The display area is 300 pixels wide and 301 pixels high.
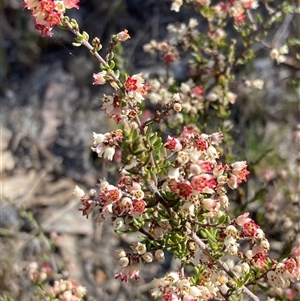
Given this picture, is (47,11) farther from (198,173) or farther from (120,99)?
(198,173)

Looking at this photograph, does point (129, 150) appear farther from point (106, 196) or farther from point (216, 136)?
point (216, 136)

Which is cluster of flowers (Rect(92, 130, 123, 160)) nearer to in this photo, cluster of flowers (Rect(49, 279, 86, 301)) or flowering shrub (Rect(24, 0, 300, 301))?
flowering shrub (Rect(24, 0, 300, 301))

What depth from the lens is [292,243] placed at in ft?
8.74

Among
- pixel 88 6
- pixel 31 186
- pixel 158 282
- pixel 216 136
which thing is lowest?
pixel 31 186

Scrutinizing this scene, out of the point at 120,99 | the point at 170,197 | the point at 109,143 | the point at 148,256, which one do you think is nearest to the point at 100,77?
the point at 120,99

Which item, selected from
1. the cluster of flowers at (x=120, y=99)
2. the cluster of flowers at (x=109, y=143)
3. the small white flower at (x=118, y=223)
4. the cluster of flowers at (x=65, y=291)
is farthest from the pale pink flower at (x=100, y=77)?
the cluster of flowers at (x=65, y=291)

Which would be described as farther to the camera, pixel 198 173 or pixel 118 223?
pixel 118 223

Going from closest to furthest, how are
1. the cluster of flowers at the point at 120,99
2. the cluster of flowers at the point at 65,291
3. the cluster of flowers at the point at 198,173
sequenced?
1. the cluster of flowers at the point at 198,173
2. the cluster of flowers at the point at 120,99
3. the cluster of flowers at the point at 65,291

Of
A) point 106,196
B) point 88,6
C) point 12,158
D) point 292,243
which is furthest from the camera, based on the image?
point 88,6

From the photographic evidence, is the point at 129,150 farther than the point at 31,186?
No

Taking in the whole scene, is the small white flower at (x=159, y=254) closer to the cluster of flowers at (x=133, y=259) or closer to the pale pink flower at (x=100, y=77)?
the cluster of flowers at (x=133, y=259)

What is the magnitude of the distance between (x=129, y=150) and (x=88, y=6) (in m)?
4.67

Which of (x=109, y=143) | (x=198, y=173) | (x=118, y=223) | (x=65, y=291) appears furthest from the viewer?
(x=65, y=291)

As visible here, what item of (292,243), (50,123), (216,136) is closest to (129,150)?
(216,136)
